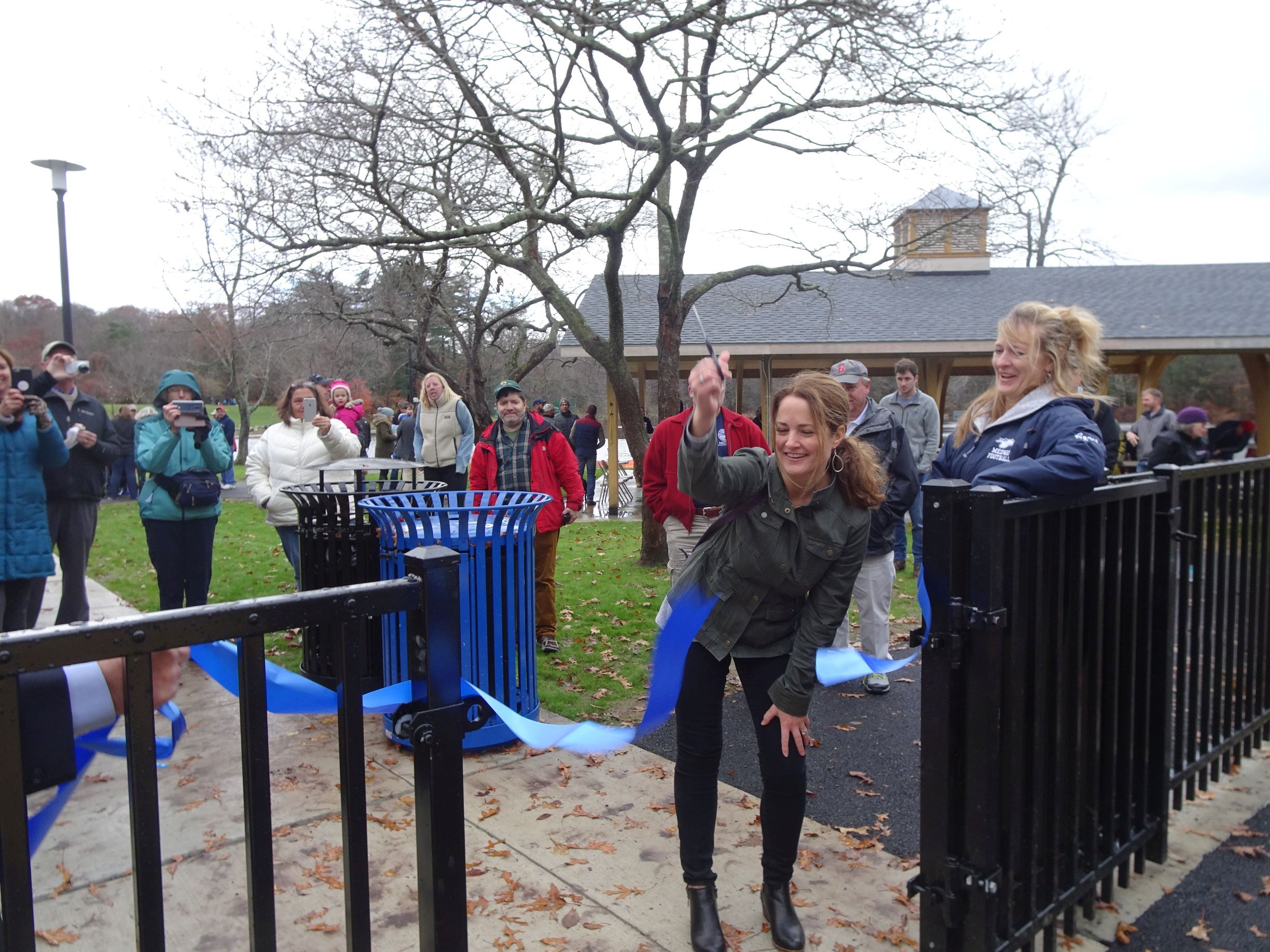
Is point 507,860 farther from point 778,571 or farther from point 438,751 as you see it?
point 438,751

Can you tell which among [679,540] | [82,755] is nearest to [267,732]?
[82,755]

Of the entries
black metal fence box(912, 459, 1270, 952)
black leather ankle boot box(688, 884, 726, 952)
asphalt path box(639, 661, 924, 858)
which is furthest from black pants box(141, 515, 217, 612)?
black metal fence box(912, 459, 1270, 952)

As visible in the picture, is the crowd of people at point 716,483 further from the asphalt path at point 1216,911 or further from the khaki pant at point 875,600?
the asphalt path at point 1216,911

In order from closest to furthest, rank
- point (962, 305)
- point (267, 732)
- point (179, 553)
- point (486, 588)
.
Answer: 1. point (267, 732)
2. point (486, 588)
3. point (179, 553)
4. point (962, 305)

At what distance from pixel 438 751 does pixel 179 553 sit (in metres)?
4.99

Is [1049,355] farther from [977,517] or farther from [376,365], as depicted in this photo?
[376,365]

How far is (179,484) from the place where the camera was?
5898mm

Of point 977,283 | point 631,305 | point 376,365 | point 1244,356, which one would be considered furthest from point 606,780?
point 376,365

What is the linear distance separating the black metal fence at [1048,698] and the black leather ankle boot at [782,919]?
0.46 m

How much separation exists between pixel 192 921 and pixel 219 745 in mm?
→ 1773

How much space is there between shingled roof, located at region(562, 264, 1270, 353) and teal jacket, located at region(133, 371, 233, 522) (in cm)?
1002

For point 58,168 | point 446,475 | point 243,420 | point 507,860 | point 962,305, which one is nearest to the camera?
point 507,860

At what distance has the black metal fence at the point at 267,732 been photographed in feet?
4.42

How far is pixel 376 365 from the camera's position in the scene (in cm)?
3072
